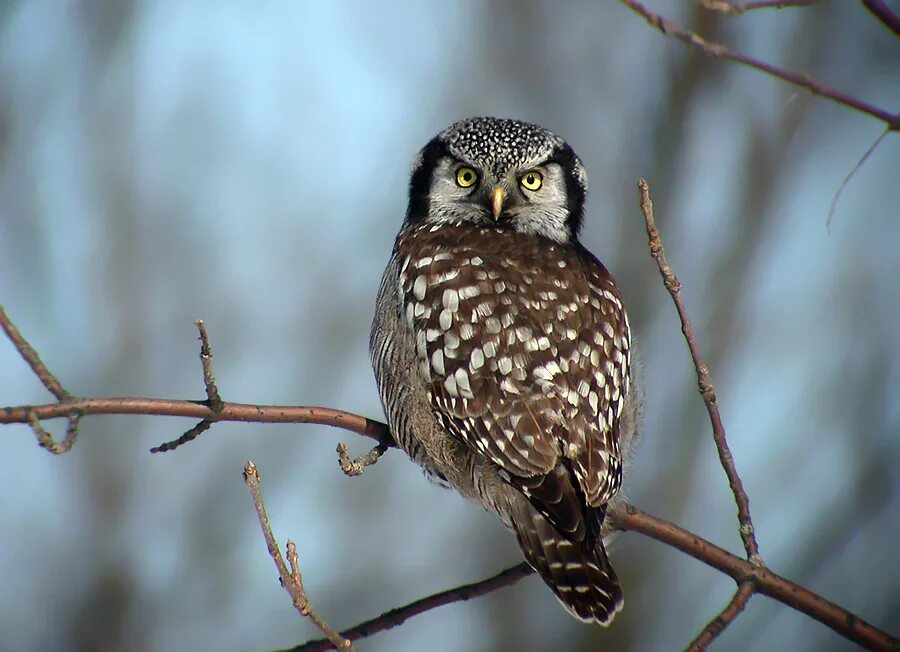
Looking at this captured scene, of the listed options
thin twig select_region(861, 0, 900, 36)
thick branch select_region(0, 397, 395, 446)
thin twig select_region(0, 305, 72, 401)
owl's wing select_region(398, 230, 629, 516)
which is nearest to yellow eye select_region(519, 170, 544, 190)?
owl's wing select_region(398, 230, 629, 516)

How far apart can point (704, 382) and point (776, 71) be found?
1.39 m

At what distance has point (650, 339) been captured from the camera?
8867 millimetres

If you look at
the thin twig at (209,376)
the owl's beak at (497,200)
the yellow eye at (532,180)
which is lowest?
the thin twig at (209,376)

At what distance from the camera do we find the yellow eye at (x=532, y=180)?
4969mm

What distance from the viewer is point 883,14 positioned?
1.93m

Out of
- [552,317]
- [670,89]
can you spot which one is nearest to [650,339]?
[670,89]

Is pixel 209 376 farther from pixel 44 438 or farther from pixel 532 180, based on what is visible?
pixel 532 180

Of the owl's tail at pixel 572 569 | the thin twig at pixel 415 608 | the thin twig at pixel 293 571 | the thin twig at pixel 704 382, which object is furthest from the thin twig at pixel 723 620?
the thin twig at pixel 293 571

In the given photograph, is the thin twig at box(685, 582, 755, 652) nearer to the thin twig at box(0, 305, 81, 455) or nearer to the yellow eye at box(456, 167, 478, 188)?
the thin twig at box(0, 305, 81, 455)

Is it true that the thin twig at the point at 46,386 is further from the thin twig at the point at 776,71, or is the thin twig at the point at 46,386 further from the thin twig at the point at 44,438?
the thin twig at the point at 776,71

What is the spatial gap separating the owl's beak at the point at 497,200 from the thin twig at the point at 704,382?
4.51 ft

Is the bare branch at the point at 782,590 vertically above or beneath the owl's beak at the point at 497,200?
beneath

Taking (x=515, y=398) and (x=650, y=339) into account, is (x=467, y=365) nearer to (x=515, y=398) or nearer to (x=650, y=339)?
(x=515, y=398)

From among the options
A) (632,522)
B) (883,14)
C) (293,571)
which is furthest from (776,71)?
(632,522)
